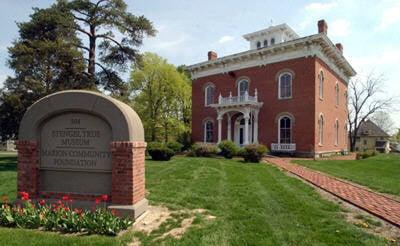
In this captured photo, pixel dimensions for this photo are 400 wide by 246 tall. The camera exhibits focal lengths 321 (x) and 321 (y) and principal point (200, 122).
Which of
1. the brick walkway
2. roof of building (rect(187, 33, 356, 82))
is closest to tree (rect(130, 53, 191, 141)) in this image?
roof of building (rect(187, 33, 356, 82))

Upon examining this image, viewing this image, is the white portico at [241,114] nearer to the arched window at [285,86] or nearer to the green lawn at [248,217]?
the arched window at [285,86]

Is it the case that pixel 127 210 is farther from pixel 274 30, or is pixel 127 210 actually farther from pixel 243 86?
pixel 274 30

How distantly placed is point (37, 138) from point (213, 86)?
2502 centimetres

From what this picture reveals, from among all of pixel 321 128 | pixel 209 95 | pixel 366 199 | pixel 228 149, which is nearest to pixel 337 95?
pixel 321 128

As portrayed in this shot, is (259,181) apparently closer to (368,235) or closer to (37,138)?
(368,235)

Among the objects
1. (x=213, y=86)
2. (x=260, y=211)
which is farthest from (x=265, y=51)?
(x=260, y=211)

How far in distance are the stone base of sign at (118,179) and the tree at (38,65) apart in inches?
416

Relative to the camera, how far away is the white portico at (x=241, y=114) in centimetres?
2600

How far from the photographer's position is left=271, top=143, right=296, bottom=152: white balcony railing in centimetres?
2444

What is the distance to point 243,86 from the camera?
28438 mm

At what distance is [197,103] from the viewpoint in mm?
32312

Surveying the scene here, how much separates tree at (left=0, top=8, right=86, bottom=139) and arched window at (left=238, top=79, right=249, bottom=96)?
1495cm

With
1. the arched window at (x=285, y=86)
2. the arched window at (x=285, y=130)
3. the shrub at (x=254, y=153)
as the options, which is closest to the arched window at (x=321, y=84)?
the arched window at (x=285, y=86)


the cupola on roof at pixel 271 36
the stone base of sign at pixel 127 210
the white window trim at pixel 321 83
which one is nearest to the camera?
the stone base of sign at pixel 127 210
